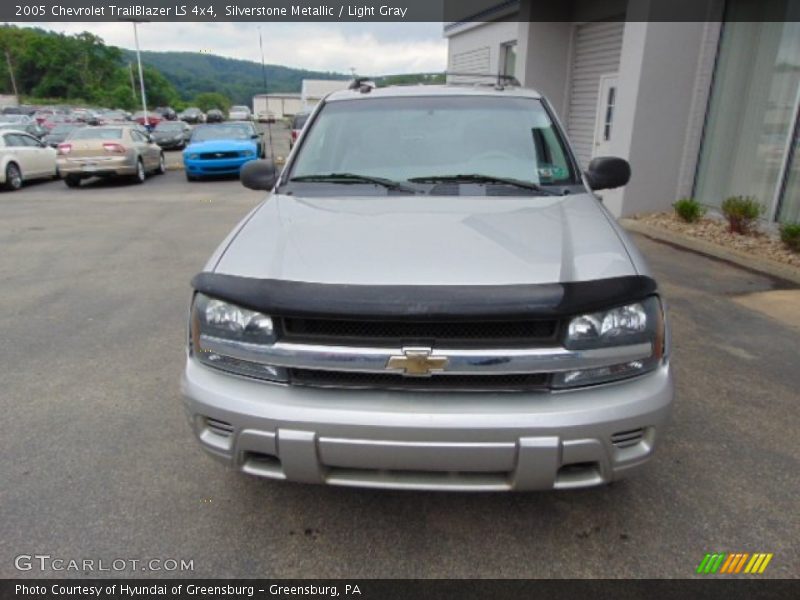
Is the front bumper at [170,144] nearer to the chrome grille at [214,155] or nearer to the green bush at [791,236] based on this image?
the chrome grille at [214,155]

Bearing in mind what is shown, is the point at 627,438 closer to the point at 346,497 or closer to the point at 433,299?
the point at 433,299

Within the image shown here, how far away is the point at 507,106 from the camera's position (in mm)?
3439

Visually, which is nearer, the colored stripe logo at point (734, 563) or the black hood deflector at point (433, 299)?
the black hood deflector at point (433, 299)

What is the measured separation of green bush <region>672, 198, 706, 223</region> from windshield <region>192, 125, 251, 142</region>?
12188 millimetres

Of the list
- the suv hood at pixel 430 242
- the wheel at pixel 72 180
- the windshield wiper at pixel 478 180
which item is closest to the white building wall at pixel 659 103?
the windshield wiper at pixel 478 180

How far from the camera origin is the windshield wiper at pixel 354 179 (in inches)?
115

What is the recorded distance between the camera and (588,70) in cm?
1144

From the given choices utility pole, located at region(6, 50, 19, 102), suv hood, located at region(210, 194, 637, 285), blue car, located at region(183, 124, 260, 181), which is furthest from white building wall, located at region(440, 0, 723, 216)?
utility pole, located at region(6, 50, 19, 102)

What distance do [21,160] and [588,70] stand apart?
1394 centimetres

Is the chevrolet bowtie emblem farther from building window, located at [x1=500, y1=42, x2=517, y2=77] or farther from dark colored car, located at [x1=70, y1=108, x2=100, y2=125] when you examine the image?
dark colored car, located at [x1=70, y1=108, x2=100, y2=125]

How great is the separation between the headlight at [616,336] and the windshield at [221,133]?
15730 mm

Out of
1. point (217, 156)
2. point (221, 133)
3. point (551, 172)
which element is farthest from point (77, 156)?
point (551, 172)
